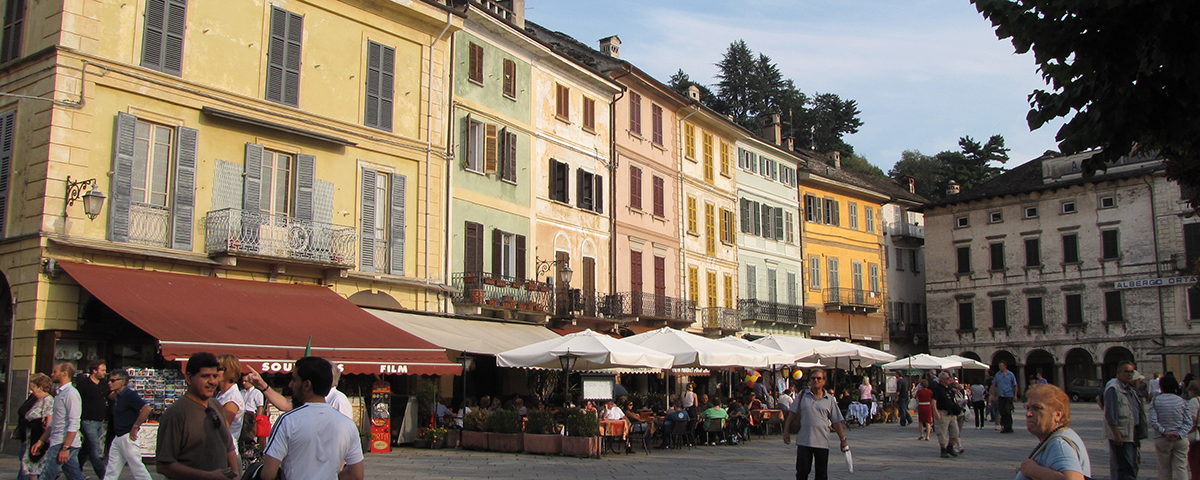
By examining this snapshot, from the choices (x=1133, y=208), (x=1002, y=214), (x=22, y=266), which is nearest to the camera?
(x=22, y=266)

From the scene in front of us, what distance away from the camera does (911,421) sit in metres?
31.5

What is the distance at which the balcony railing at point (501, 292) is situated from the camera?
942 inches

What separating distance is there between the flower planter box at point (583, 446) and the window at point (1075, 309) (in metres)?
35.6

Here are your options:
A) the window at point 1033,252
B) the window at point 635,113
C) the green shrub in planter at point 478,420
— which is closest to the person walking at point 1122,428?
the green shrub in planter at point 478,420

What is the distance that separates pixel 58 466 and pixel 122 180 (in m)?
8.55

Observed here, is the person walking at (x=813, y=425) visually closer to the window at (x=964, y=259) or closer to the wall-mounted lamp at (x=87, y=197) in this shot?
the wall-mounted lamp at (x=87, y=197)

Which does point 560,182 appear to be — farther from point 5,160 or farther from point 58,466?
point 58,466

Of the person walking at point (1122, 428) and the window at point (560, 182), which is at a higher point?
the window at point (560, 182)

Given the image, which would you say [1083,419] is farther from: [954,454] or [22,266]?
[22,266]

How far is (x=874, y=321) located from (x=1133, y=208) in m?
12.1

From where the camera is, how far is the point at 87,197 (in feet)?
53.9

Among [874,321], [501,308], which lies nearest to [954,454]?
[501,308]

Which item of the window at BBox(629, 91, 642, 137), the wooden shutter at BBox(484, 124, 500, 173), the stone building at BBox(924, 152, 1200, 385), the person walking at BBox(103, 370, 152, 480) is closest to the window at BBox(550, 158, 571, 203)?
the wooden shutter at BBox(484, 124, 500, 173)

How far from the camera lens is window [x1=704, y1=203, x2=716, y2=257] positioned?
3625 centimetres
